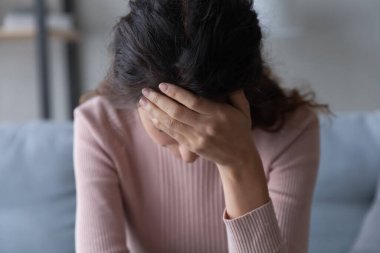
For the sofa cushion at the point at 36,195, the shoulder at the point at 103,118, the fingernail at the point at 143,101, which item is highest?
the fingernail at the point at 143,101

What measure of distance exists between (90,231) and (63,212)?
41 centimetres

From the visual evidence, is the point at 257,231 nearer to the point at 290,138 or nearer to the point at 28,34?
the point at 290,138

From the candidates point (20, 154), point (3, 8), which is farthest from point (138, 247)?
point (3, 8)

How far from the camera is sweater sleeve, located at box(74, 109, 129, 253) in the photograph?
30.0 inches

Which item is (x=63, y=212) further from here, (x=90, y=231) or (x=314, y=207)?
(x=314, y=207)

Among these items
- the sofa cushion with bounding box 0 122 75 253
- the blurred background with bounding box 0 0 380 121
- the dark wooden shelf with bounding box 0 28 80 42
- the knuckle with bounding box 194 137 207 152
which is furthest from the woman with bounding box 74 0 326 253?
the blurred background with bounding box 0 0 380 121

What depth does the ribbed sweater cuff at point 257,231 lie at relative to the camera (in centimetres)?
69

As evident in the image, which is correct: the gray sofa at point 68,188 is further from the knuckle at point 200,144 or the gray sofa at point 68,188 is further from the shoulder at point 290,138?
the knuckle at point 200,144

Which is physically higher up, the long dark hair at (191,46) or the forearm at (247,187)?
the long dark hair at (191,46)

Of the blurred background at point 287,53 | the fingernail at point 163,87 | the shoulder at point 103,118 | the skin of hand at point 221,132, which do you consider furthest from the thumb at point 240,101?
the blurred background at point 287,53

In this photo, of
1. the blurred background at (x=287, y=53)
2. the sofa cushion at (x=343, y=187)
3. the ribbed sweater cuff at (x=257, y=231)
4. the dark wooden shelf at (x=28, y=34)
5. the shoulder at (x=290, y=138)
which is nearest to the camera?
the ribbed sweater cuff at (x=257, y=231)

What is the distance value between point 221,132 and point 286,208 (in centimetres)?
23

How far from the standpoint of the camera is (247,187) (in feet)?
2.30

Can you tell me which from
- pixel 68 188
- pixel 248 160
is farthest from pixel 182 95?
pixel 68 188
